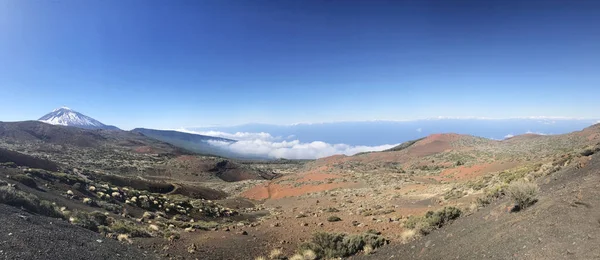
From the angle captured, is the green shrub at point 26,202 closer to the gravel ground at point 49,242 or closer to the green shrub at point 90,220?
the green shrub at point 90,220

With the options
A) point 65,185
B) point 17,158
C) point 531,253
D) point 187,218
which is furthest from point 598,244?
point 17,158

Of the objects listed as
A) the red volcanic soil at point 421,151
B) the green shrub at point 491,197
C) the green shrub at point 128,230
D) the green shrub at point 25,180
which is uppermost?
the green shrub at point 25,180

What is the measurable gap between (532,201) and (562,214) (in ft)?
5.72

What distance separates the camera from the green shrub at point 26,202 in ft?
36.6

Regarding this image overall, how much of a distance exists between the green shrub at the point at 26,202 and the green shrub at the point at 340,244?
10.3m

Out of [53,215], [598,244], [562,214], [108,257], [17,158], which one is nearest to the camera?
[598,244]

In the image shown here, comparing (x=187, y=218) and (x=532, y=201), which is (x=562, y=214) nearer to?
(x=532, y=201)

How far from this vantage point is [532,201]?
8.90m

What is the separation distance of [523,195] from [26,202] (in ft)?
58.2

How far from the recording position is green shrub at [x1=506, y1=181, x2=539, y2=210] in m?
8.84

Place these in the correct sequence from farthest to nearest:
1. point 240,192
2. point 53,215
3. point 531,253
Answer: point 240,192, point 53,215, point 531,253

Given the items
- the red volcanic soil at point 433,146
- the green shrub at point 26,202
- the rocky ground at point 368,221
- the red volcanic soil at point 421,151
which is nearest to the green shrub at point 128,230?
the rocky ground at point 368,221

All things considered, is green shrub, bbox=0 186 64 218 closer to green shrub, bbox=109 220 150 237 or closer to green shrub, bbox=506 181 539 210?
green shrub, bbox=109 220 150 237

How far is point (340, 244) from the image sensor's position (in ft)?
36.8
